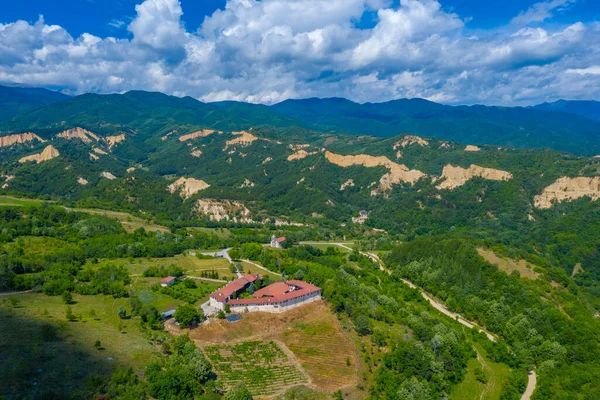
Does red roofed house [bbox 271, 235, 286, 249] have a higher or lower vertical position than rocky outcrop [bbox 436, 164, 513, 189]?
lower

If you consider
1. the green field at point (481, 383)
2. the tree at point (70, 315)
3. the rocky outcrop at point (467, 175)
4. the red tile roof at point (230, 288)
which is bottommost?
the green field at point (481, 383)

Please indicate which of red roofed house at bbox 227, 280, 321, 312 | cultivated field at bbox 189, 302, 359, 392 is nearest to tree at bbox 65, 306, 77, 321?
cultivated field at bbox 189, 302, 359, 392

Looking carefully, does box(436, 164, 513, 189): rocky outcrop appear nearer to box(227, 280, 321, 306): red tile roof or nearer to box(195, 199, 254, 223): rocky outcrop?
box(195, 199, 254, 223): rocky outcrop

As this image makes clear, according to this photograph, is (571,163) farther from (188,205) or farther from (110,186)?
(110,186)

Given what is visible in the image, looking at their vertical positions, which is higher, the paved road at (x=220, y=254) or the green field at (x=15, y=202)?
the green field at (x=15, y=202)

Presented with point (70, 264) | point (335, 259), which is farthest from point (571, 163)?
point (70, 264)

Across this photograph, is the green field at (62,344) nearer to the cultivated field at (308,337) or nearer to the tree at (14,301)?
the tree at (14,301)

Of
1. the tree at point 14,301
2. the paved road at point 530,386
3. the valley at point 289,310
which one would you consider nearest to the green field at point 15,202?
the valley at point 289,310
